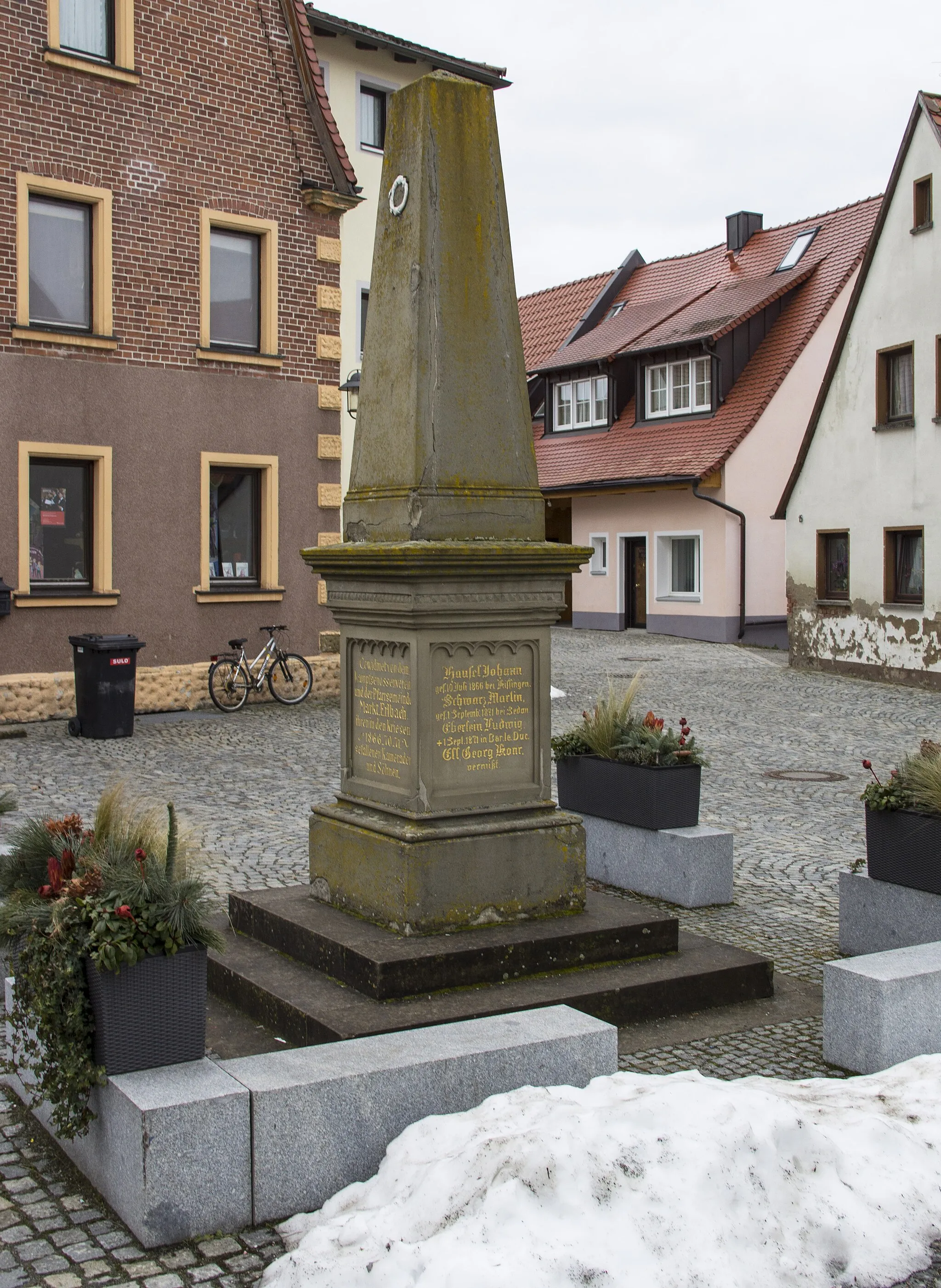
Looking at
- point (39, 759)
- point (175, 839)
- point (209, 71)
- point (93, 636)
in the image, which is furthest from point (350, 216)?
point (175, 839)

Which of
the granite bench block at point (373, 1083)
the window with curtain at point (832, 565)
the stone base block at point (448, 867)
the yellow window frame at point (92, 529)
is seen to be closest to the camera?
the granite bench block at point (373, 1083)

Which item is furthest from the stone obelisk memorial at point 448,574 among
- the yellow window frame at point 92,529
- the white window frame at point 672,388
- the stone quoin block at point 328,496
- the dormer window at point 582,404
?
the dormer window at point 582,404

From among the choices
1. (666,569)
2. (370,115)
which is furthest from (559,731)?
(666,569)

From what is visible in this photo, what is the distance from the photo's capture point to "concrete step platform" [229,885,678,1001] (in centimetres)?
556

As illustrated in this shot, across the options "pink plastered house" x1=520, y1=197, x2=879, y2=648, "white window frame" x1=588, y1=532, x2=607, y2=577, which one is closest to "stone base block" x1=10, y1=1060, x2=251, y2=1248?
"pink plastered house" x1=520, y1=197, x2=879, y2=648

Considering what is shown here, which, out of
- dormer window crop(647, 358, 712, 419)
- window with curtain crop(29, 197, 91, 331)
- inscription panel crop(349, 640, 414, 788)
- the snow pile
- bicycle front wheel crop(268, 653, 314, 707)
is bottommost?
the snow pile

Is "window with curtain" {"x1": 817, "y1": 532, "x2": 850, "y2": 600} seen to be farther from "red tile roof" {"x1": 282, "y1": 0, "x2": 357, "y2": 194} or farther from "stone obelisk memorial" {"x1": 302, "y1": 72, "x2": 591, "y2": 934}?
"stone obelisk memorial" {"x1": 302, "y1": 72, "x2": 591, "y2": 934}

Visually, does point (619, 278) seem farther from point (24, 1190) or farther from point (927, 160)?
point (24, 1190)

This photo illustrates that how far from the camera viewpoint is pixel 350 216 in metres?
25.3

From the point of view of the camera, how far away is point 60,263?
16.5m

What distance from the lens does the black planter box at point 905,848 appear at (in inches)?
246

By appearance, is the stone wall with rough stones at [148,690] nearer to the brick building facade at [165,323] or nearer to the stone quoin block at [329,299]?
the brick building facade at [165,323]

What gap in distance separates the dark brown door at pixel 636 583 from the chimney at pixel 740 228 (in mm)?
7988

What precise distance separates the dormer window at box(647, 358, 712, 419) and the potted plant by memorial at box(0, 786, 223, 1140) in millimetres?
27951
